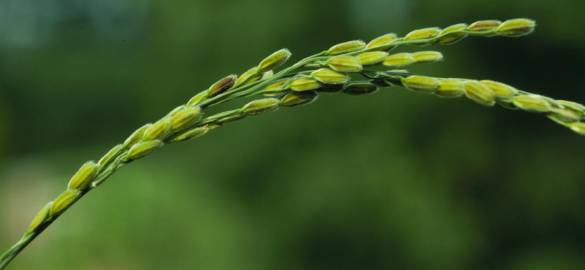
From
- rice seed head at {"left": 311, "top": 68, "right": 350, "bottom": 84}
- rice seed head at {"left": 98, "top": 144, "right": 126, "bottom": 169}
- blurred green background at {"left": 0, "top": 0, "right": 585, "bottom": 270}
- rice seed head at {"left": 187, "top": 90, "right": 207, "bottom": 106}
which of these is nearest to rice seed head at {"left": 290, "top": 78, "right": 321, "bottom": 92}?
rice seed head at {"left": 311, "top": 68, "right": 350, "bottom": 84}

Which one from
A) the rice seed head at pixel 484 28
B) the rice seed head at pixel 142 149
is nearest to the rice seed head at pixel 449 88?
the rice seed head at pixel 484 28

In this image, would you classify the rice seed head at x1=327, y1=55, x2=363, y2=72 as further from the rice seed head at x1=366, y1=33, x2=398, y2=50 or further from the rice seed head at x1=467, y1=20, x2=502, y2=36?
the rice seed head at x1=467, y1=20, x2=502, y2=36

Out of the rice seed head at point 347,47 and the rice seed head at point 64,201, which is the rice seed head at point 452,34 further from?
the rice seed head at point 64,201

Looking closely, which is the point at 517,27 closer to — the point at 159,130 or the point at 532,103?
the point at 532,103

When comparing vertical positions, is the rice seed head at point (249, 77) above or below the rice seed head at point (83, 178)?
above

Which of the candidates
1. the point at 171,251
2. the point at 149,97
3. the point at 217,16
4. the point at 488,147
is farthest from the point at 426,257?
the point at 149,97

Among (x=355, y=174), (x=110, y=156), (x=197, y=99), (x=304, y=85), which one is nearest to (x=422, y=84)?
(x=304, y=85)
